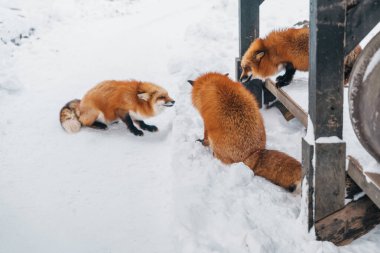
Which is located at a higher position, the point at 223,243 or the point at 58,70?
the point at 58,70

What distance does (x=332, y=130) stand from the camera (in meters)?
2.40

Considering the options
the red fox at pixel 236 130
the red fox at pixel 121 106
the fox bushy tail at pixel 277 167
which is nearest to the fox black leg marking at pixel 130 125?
the red fox at pixel 121 106

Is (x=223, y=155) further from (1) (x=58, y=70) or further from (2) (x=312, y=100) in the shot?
(1) (x=58, y=70)

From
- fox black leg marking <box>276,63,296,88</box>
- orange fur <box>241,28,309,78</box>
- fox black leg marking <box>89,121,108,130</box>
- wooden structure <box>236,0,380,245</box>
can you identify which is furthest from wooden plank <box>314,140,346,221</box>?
fox black leg marking <box>89,121,108,130</box>

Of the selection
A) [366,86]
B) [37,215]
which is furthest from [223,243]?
[37,215]

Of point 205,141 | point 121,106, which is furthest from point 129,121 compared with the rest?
point 205,141

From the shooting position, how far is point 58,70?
6941 mm

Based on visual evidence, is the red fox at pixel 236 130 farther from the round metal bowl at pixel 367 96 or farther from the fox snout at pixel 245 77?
the fox snout at pixel 245 77

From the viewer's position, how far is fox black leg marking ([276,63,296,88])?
4.96m

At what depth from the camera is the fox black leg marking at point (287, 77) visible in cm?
496

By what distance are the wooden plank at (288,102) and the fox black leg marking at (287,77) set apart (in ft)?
0.31

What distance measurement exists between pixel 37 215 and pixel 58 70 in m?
4.33

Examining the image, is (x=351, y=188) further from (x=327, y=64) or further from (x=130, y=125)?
(x=130, y=125)

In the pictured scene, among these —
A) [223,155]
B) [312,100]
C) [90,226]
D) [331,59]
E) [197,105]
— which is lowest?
[90,226]
